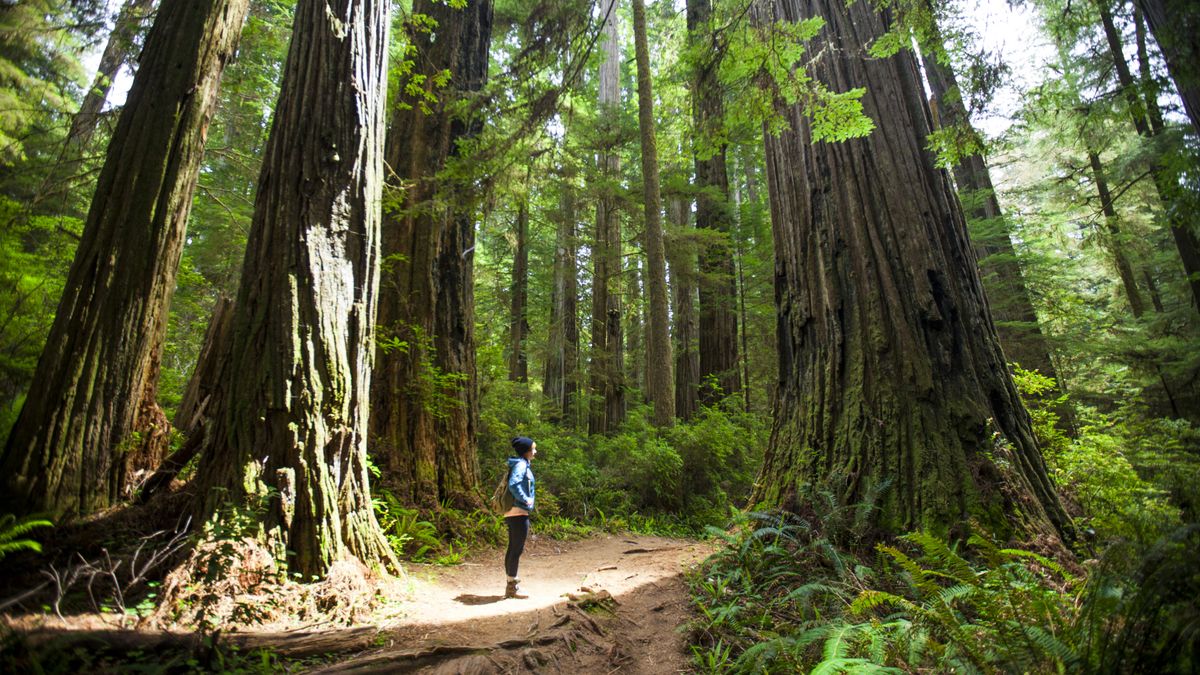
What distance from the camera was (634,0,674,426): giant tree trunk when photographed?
1037 cm

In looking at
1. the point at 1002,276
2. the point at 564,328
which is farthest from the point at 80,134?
the point at 1002,276

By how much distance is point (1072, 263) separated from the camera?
47.0ft

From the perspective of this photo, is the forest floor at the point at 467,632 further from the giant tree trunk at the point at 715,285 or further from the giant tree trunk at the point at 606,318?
the giant tree trunk at the point at 606,318

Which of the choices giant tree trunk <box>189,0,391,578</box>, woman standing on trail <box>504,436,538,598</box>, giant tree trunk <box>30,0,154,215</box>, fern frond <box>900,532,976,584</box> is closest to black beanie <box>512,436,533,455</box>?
woman standing on trail <box>504,436,538,598</box>

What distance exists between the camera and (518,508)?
16.7 feet

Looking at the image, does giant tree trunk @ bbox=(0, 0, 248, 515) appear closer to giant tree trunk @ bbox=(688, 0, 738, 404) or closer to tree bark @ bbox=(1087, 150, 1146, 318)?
giant tree trunk @ bbox=(688, 0, 738, 404)

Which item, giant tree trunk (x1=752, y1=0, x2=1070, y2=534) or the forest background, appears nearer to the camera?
the forest background

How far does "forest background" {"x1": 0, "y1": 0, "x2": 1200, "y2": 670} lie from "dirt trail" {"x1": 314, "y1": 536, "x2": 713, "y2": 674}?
399mm

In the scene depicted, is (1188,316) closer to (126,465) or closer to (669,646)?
(669,646)

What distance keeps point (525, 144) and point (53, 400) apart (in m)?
5.59

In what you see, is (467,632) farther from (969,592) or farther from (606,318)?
(606,318)

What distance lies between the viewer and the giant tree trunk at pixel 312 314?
12.2 ft

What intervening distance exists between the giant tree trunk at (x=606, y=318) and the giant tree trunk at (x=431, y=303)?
5968mm

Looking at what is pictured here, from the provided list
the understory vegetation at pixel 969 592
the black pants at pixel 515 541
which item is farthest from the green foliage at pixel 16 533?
the understory vegetation at pixel 969 592
